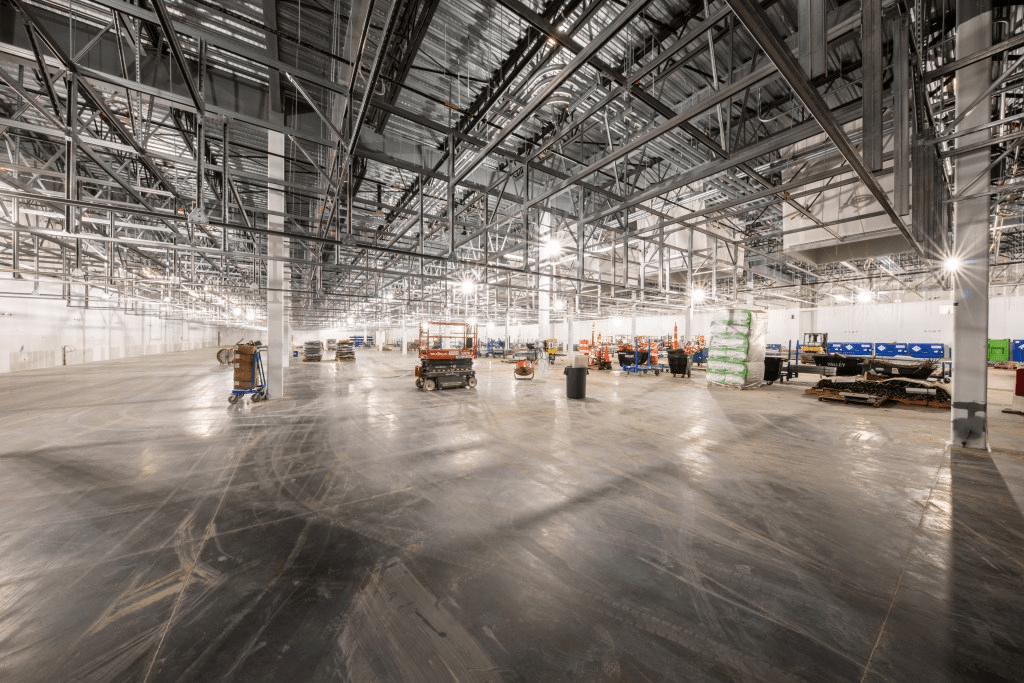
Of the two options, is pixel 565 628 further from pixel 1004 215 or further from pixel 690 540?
pixel 1004 215

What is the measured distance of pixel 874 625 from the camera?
2.14m

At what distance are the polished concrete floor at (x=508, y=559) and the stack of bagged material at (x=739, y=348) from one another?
6.39 metres

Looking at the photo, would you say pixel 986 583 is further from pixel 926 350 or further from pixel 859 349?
pixel 859 349

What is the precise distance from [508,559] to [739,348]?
12.8 m

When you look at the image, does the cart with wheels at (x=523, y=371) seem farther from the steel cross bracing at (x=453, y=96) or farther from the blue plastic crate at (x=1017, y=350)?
the blue plastic crate at (x=1017, y=350)

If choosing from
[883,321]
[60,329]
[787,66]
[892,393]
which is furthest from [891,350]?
[60,329]

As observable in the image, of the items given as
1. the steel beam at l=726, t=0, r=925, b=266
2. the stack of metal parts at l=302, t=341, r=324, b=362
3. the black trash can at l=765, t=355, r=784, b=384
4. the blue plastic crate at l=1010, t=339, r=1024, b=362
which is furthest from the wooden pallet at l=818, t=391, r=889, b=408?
the stack of metal parts at l=302, t=341, r=324, b=362

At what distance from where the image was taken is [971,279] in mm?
5605

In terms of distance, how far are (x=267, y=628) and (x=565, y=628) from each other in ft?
5.83

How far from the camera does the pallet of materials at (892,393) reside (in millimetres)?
9320

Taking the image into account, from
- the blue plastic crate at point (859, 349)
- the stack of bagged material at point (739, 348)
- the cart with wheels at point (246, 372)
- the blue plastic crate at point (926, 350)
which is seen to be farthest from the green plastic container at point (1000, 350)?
the cart with wheels at point (246, 372)

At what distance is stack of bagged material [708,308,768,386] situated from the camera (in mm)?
12165

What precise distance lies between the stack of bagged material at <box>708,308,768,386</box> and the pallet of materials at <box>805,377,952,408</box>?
2.13 metres

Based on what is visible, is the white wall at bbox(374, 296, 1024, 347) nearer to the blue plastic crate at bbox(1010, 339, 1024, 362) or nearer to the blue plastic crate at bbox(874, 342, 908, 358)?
the blue plastic crate at bbox(1010, 339, 1024, 362)
